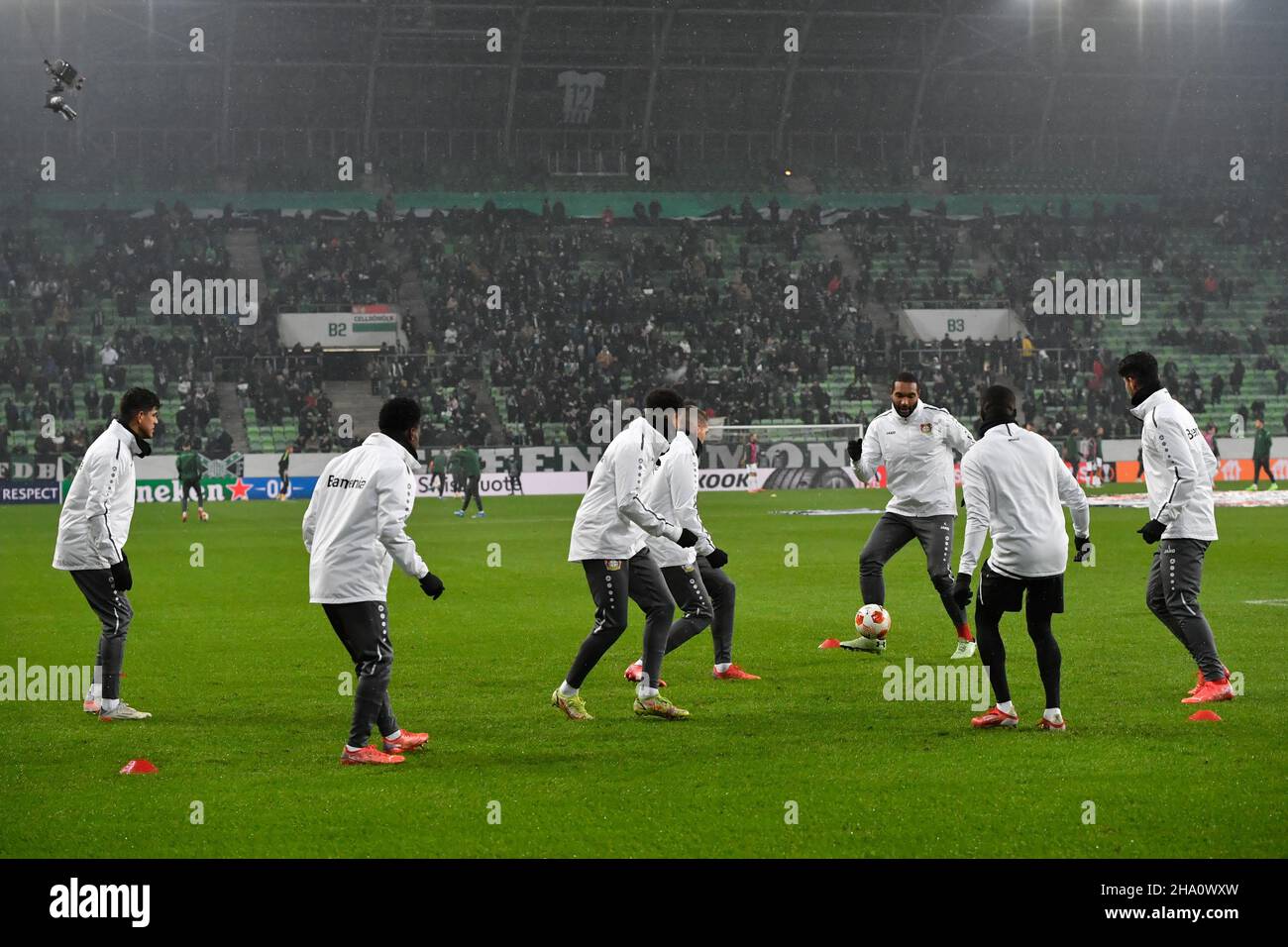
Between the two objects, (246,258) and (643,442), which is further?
(246,258)

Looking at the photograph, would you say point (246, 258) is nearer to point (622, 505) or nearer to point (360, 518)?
point (622, 505)

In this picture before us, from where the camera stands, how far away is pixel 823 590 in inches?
781

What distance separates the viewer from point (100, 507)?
11.0 meters

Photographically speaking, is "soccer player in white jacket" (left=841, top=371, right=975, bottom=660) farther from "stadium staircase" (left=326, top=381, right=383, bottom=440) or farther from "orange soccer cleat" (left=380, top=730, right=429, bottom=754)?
"stadium staircase" (left=326, top=381, right=383, bottom=440)

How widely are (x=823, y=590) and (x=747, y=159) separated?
46746 mm

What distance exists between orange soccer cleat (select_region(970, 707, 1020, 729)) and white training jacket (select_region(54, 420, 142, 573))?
614cm

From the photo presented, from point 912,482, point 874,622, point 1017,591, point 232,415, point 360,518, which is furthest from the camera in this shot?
point 232,415

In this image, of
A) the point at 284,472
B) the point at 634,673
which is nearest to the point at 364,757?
the point at 634,673

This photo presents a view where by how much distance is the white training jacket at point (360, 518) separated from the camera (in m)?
9.20

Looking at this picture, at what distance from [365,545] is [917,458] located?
6.66m

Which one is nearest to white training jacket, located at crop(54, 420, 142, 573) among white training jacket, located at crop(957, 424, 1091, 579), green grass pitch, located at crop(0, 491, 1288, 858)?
green grass pitch, located at crop(0, 491, 1288, 858)

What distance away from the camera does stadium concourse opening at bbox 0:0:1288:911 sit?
841 centimetres

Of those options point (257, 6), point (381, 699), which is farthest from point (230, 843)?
point (257, 6)

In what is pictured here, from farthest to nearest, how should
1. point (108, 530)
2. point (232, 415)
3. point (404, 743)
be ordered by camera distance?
point (232, 415) → point (108, 530) → point (404, 743)
